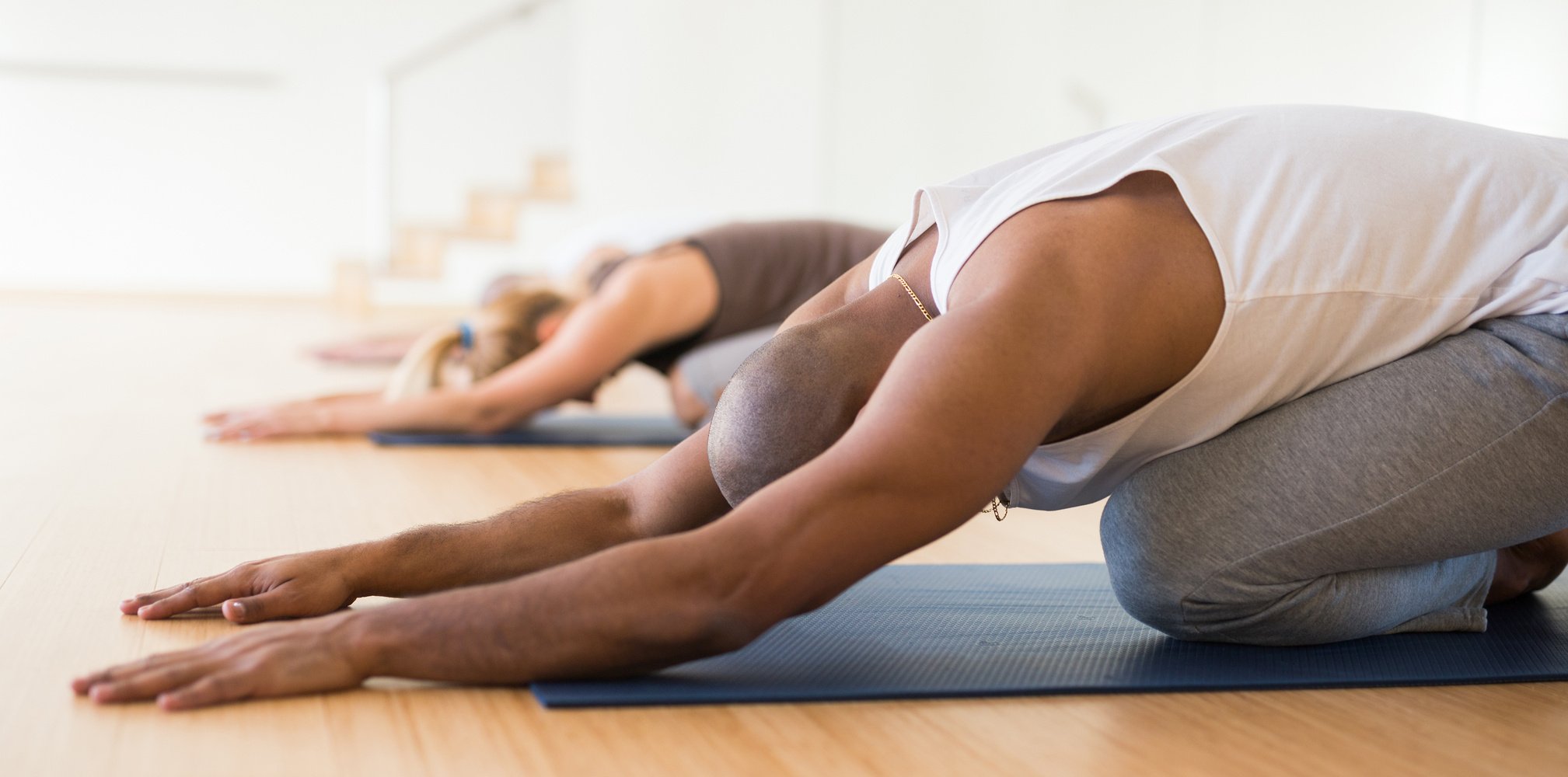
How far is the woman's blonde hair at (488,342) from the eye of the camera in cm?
295

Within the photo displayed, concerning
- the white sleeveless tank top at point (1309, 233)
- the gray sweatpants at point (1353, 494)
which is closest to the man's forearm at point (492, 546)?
the white sleeveless tank top at point (1309, 233)

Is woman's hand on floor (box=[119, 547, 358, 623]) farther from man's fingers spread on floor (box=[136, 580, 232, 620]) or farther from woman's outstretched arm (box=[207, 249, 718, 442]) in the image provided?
woman's outstretched arm (box=[207, 249, 718, 442])

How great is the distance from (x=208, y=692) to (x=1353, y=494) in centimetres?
99

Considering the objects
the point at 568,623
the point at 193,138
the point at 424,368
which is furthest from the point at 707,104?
the point at 568,623

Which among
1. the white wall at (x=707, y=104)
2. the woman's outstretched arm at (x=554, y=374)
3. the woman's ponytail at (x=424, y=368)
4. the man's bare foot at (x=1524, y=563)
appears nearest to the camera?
the man's bare foot at (x=1524, y=563)

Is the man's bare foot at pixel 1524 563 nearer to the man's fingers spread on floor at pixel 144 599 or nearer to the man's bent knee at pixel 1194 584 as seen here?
the man's bent knee at pixel 1194 584

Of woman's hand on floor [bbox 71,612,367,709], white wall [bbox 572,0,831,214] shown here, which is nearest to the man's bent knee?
woman's hand on floor [bbox 71,612,367,709]

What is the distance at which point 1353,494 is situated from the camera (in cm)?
127

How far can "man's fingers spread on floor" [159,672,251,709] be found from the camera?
1.04m

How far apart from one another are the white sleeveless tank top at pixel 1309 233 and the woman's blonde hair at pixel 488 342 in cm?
176

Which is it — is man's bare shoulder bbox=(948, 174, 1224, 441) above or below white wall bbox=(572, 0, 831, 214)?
below

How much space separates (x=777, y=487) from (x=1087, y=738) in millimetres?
329

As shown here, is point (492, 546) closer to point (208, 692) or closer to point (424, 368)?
point (208, 692)

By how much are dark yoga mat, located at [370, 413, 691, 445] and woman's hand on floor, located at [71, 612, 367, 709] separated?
1765 millimetres
